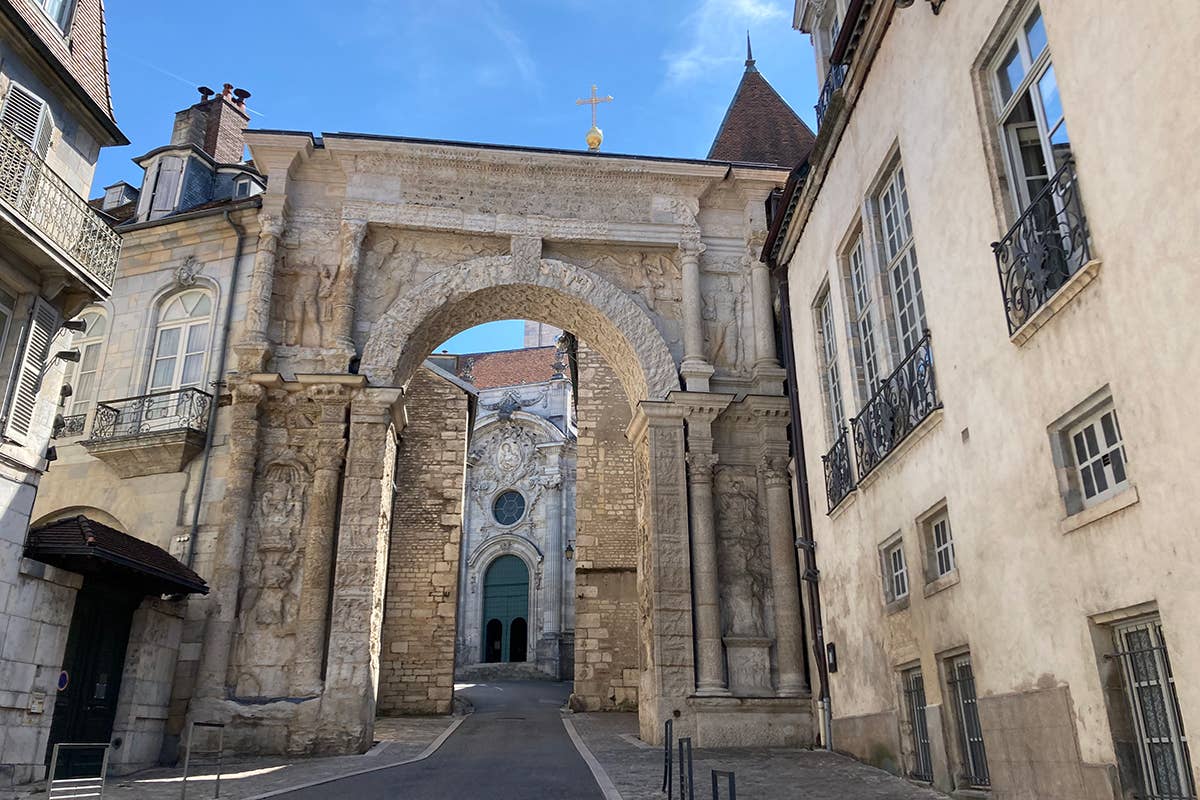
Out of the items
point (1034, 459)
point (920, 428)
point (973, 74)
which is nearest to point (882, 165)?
point (973, 74)

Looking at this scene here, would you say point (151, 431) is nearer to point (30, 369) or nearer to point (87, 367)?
point (87, 367)

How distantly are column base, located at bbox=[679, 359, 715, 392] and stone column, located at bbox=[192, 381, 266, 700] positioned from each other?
18.3 feet

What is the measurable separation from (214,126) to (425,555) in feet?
29.3

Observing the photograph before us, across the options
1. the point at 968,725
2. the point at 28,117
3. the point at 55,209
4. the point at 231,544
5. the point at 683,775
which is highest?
the point at 28,117

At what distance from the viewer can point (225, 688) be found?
10094mm

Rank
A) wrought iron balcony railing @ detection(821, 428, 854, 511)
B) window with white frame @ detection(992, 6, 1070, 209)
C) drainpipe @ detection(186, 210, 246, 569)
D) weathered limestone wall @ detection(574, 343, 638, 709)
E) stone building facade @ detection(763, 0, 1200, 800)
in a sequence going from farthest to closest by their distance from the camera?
1. weathered limestone wall @ detection(574, 343, 638, 709)
2. drainpipe @ detection(186, 210, 246, 569)
3. wrought iron balcony railing @ detection(821, 428, 854, 511)
4. window with white frame @ detection(992, 6, 1070, 209)
5. stone building facade @ detection(763, 0, 1200, 800)

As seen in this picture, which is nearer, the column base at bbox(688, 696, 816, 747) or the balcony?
the column base at bbox(688, 696, 816, 747)

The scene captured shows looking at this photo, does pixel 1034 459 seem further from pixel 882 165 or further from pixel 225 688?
pixel 225 688

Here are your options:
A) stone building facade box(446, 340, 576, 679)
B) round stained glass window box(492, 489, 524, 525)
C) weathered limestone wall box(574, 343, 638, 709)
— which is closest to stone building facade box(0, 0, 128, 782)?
weathered limestone wall box(574, 343, 638, 709)

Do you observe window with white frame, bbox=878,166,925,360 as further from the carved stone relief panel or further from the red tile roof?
the red tile roof

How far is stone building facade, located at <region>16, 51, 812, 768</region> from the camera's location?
1040cm

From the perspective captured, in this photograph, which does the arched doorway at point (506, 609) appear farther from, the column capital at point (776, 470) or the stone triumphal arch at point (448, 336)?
the column capital at point (776, 470)

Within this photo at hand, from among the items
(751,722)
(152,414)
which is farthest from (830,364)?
(152,414)

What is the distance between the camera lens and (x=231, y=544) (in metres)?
10.6
